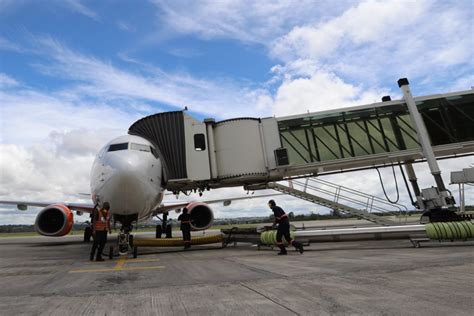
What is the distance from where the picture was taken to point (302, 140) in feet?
40.6

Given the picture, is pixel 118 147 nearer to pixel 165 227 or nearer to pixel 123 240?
pixel 123 240

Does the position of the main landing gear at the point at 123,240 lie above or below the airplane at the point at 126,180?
below

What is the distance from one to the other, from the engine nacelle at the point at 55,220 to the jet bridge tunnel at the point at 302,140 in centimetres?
455

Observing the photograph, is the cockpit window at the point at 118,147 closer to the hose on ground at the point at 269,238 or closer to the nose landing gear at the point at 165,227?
the hose on ground at the point at 269,238

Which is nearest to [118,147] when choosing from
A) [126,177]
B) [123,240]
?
[126,177]

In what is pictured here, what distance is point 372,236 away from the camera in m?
9.11

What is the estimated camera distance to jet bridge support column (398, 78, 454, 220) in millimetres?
10547

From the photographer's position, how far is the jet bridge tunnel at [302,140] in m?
11.5

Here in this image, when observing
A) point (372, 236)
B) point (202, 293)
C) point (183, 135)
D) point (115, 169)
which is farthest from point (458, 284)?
point (183, 135)

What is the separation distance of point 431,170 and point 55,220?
14769mm

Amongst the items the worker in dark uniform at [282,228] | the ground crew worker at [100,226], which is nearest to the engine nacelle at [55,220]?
the ground crew worker at [100,226]

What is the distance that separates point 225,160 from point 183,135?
184 cm

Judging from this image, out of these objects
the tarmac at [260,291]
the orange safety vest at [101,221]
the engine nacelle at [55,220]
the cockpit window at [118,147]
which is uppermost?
the cockpit window at [118,147]

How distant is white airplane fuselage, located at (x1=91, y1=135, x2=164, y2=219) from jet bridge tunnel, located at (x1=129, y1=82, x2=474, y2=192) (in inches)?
82.4
